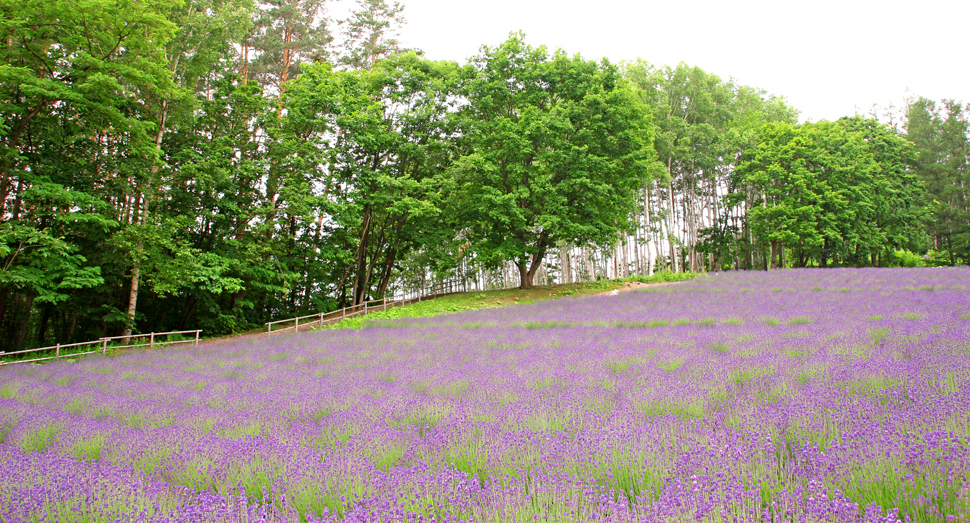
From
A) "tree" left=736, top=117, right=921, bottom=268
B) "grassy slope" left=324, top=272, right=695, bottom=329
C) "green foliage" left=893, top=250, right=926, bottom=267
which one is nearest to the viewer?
"grassy slope" left=324, top=272, right=695, bottom=329

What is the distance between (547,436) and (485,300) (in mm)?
18354

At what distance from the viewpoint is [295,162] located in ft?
60.1

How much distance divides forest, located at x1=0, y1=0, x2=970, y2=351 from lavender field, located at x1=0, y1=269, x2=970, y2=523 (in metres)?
9.75

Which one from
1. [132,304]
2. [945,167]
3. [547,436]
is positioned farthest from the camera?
[945,167]

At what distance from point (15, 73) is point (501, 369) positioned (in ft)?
47.9

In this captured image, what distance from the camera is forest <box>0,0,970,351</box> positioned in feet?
44.5

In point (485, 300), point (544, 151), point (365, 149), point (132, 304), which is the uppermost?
point (365, 149)

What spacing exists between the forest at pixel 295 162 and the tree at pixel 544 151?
0.42ft

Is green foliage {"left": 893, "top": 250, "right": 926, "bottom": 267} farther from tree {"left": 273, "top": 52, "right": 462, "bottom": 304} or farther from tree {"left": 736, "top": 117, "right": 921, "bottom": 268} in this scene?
tree {"left": 273, "top": 52, "right": 462, "bottom": 304}

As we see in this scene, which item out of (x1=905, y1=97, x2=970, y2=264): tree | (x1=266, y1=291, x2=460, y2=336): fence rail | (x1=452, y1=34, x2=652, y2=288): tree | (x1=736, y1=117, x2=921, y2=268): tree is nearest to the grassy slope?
(x1=266, y1=291, x2=460, y2=336): fence rail

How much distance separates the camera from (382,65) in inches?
896

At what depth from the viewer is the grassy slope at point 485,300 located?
62.1 ft

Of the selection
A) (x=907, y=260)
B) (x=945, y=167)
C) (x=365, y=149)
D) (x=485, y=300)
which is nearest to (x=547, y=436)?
(x=485, y=300)

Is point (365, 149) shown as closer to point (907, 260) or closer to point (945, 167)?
point (907, 260)
